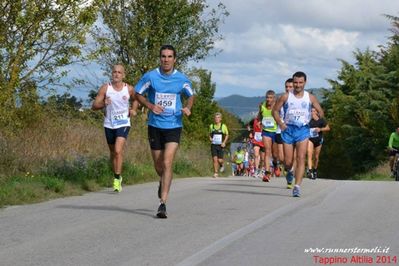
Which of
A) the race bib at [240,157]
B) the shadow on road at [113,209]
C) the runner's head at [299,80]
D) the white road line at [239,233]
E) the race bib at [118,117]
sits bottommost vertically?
the race bib at [240,157]

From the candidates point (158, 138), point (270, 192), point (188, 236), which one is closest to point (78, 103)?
point (270, 192)

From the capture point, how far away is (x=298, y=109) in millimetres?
13320

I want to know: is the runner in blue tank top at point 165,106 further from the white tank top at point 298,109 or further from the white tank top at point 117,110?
the white tank top at point 298,109

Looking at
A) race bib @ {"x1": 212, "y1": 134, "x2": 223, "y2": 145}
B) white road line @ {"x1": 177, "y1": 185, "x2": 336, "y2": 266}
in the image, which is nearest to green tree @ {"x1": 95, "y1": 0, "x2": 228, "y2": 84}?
race bib @ {"x1": 212, "y1": 134, "x2": 223, "y2": 145}

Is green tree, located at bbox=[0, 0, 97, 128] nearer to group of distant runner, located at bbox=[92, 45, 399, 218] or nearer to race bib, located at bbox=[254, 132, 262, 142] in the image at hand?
group of distant runner, located at bbox=[92, 45, 399, 218]

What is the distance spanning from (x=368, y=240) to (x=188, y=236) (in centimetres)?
194

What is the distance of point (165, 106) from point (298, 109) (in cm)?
364

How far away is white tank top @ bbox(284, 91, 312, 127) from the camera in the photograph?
13.3m

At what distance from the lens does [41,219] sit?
10055 mm

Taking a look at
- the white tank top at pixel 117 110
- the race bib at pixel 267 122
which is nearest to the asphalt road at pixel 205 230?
the white tank top at pixel 117 110

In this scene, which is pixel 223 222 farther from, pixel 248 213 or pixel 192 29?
pixel 192 29

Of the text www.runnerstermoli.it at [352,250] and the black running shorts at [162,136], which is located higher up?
the black running shorts at [162,136]

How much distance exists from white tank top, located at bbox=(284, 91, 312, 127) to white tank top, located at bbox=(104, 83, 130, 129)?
9.08 ft

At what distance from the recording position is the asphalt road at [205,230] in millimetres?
7414
